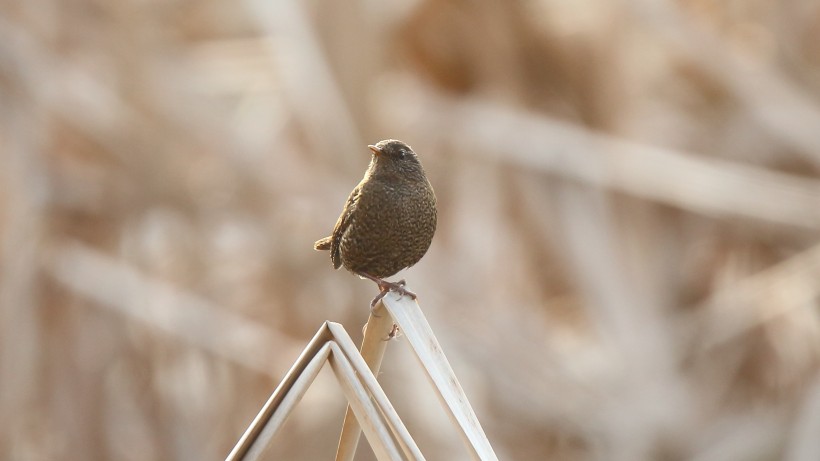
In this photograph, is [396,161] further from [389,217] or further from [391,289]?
[391,289]

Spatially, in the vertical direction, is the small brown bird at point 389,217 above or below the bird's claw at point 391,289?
above

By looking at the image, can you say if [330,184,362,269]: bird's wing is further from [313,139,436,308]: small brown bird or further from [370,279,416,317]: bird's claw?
[370,279,416,317]: bird's claw

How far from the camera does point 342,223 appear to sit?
8.79ft

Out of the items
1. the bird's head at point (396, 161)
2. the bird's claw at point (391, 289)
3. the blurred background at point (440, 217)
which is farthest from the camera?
the blurred background at point (440, 217)

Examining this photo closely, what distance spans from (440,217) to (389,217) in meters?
5.03

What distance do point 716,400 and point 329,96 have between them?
343 centimetres

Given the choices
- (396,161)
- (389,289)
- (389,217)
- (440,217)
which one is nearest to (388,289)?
(389,289)

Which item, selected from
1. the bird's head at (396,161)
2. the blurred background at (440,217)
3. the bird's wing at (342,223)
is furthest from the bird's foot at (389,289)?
the blurred background at (440,217)

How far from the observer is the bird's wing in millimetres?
2648

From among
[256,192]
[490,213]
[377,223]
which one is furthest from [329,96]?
[377,223]

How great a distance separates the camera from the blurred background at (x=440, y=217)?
20.5 feet

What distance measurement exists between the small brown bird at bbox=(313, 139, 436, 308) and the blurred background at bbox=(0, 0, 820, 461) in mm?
3279

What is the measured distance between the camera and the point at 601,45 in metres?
7.18

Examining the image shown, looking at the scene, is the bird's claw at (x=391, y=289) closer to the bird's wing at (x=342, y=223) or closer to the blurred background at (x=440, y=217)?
the bird's wing at (x=342, y=223)
